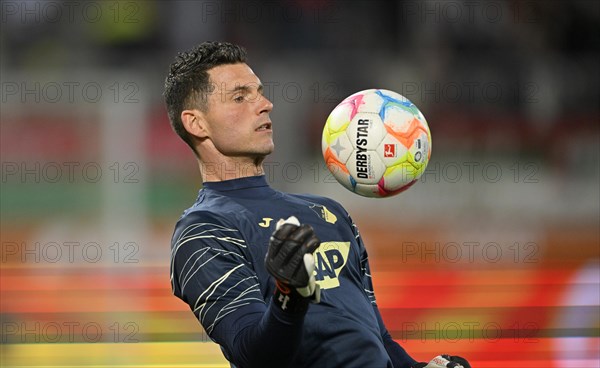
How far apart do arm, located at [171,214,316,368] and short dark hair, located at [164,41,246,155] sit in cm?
49

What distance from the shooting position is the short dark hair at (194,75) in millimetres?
2975

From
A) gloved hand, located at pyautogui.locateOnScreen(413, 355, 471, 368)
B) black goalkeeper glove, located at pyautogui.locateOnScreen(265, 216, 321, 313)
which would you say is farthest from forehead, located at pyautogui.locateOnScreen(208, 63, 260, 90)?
gloved hand, located at pyautogui.locateOnScreen(413, 355, 471, 368)

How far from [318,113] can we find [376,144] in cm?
692

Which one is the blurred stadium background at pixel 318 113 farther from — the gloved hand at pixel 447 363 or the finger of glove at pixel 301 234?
the finger of glove at pixel 301 234

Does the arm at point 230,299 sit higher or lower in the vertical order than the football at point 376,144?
lower

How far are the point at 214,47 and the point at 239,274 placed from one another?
89 cm

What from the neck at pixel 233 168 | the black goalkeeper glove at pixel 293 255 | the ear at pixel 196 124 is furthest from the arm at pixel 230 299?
the ear at pixel 196 124

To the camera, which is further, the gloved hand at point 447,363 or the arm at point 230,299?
the gloved hand at point 447,363

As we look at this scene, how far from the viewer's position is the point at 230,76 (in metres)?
2.95

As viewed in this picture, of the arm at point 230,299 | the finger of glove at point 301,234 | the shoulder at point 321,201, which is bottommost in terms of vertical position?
the arm at point 230,299

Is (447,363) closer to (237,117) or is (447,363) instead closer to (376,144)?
(376,144)

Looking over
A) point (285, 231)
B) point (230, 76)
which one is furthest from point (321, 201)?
point (285, 231)

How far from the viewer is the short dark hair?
297 centimetres

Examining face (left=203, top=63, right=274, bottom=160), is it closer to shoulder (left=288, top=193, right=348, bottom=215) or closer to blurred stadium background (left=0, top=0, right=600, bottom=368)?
shoulder (left=288, top=193, right=348, bottom=215)
